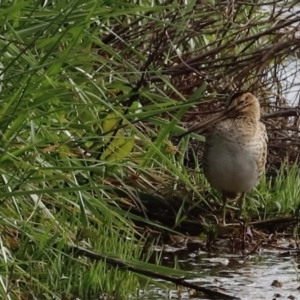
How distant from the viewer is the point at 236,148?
21.2ft

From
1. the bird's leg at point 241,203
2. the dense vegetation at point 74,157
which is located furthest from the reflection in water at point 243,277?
the bird's leg at point 241,203

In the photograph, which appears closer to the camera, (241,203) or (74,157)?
(74,157)

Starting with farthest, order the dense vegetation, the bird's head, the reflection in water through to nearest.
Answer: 1. the bird's head
2. the reflection in water
3. the dense vegetation

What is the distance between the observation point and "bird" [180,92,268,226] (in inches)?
246

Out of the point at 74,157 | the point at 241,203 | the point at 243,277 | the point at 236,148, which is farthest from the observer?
the point at 236,148

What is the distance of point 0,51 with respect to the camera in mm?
4484

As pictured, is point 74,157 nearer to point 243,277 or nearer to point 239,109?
point 243,277

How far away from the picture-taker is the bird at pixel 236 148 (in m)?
6.26

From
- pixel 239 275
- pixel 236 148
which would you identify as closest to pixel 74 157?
pixel 239 275

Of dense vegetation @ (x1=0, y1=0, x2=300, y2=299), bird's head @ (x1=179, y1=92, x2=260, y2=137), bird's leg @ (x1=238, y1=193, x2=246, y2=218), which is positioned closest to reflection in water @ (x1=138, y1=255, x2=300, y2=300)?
dense vegetation @ (x1=0, y1=0, x2=300, y2=299)

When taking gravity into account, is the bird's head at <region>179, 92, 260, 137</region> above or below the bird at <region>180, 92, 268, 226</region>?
above

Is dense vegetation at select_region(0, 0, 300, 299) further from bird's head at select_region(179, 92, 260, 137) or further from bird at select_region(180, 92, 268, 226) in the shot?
bird's head at select_region(179, 92, 260, 137)

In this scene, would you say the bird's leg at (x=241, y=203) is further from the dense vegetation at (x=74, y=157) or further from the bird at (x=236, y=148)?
the dense vegetation at (x=74, y=157)

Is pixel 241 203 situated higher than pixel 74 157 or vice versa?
pixel 241 203
